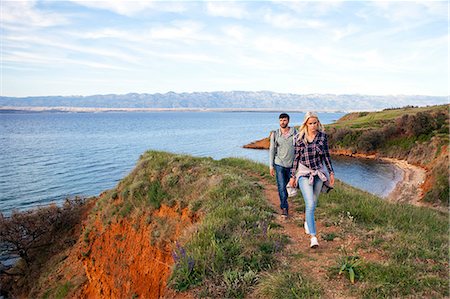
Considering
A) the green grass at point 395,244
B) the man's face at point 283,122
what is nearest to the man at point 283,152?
the man's face at point 283,122

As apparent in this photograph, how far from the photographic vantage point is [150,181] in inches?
541

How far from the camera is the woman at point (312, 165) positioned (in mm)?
6051

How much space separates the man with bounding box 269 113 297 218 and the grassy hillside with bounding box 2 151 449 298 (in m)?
0.90

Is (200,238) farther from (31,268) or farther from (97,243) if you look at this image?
(31,268)

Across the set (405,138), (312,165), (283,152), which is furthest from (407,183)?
(312,165)

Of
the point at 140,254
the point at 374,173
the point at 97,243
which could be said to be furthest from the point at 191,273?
the point at 374,173

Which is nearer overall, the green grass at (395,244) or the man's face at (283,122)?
the green grass at (395,244)

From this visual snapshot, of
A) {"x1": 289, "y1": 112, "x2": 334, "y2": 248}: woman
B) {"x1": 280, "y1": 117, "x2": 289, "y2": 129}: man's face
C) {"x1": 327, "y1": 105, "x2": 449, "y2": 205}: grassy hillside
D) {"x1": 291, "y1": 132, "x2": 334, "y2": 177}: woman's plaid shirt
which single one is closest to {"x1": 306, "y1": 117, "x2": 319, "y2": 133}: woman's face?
{"x1": 289, "y1": 112, "x2": 334, "y2": 248}: woman

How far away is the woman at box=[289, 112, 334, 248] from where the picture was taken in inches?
238

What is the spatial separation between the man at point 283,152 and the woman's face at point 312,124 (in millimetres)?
1322

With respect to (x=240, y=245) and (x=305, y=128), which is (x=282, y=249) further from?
(x=305, y=128)

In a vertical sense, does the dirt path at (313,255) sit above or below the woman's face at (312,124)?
below

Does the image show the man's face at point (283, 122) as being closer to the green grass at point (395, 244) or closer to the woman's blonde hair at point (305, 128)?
the woman's blonde hair at point (305, 128)

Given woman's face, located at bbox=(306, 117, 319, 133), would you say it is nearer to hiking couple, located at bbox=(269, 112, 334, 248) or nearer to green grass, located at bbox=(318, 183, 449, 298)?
hiking couple, located at bbox=(269, 112, 334, 248)
